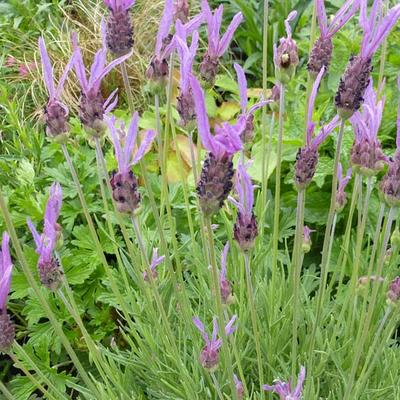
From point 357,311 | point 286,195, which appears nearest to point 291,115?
point 286,195

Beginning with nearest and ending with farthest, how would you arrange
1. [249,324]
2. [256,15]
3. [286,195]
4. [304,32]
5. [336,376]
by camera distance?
[336,376] → [249,324] → [286,195] → [304,32] → [256,15]

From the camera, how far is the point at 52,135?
737 mm

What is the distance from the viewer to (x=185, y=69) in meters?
0.60

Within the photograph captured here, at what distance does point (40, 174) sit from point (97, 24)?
1011 millimetres

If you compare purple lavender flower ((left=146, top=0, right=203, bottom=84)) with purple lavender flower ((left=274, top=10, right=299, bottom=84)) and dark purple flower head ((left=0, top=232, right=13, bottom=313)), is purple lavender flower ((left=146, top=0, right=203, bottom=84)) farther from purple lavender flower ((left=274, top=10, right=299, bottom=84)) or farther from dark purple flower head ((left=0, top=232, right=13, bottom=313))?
dark purple flower head ((left=0, top=232, right=13, bottom=313))

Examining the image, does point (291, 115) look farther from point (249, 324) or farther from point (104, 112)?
point (104, 112)

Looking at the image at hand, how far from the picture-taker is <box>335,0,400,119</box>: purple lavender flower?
58 centimetres

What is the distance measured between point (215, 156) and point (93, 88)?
0.72 ft

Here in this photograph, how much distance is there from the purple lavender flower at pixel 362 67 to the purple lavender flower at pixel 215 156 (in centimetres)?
16

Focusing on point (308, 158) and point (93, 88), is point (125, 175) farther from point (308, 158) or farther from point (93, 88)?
point (308, 158)

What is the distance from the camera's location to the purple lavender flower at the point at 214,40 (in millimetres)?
751

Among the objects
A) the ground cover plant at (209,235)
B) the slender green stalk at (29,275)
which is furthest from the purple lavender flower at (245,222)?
the slender green stalk at (29,275)

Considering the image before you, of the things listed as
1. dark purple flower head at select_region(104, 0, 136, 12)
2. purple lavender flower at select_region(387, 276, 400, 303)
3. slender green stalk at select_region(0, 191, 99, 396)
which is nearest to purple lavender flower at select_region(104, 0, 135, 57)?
dark purple flower head at select_region(104, 0, 136, 12)

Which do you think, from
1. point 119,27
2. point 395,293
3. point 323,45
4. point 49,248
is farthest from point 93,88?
point 395,293
